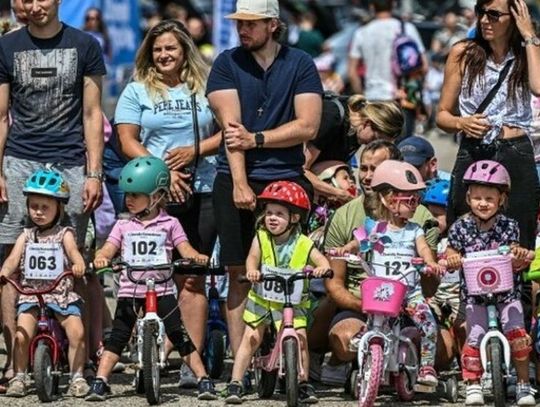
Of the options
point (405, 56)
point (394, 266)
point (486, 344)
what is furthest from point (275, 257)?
point (405, 56)

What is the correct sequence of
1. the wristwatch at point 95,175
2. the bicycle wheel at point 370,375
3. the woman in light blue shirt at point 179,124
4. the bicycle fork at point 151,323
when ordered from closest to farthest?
the bicycle wheel at point 370,375, the bicycle fork at point 151,323, the wristwatch at point 95,175, the woman in light blue shirt at point 179,124

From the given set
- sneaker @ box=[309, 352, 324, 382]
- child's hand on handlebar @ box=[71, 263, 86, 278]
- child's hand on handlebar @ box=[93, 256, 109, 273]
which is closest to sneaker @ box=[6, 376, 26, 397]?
child's hand on handlebar @ box=[71, 263, 86, 278]

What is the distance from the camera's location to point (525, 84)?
1050cm

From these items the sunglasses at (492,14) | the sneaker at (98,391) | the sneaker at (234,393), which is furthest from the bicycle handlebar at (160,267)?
the sunglasses at (492,14)

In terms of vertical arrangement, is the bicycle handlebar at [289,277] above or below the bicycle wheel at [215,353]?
above

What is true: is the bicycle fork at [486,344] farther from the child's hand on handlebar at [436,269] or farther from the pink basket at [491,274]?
the child's hand on handlebar at [436,269]

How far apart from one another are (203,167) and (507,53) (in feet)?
6.72

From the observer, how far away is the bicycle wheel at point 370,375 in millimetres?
9734

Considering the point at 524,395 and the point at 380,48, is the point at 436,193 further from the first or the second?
the point at 380,48

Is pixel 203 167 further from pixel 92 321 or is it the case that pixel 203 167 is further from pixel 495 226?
pixel 495 226

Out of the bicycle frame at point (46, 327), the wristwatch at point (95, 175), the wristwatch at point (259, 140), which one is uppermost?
the wristwatch at point (259, 140)

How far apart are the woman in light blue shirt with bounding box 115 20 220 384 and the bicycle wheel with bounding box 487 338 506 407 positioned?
6.44 feet

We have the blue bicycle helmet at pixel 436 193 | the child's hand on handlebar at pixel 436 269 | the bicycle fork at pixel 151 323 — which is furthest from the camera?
the blue bicycle helmet at pixel 436 193

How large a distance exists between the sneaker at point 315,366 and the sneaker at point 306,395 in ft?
2.62
